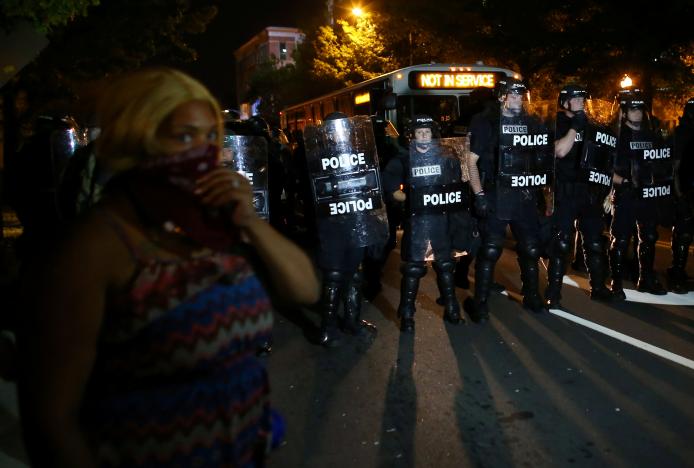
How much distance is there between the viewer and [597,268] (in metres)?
6.47

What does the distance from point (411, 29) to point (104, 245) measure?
25.1 meters

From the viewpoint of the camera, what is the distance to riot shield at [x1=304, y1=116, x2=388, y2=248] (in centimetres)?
541

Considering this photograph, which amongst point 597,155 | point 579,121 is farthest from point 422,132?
point 597,155

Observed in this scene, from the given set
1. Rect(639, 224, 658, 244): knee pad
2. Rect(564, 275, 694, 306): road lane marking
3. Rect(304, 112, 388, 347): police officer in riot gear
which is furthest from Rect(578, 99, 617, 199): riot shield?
Rect(304, 112, 388, 347): police officer in riot gear

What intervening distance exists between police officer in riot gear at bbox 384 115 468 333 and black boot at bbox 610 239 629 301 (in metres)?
1.84

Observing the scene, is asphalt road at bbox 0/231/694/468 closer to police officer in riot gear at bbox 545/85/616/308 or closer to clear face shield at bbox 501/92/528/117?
police officer in riot gear at bbox 545/85/616/308

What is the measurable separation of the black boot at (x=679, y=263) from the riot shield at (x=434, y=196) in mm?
2813

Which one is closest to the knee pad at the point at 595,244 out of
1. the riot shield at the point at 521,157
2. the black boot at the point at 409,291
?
the riot shield at the point at 521,157

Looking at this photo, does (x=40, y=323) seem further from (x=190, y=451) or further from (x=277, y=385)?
(x=277, y=385)

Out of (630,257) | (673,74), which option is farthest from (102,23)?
(673,74)

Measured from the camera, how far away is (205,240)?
4.65 ft

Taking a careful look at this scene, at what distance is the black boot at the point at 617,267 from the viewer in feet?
21.3

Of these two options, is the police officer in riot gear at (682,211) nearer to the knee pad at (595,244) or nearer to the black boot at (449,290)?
the knee pad at (595,244)

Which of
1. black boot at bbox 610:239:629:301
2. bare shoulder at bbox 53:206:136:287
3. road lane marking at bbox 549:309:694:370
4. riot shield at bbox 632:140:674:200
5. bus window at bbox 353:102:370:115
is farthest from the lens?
bus window at bbox 353:102:370:115
